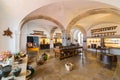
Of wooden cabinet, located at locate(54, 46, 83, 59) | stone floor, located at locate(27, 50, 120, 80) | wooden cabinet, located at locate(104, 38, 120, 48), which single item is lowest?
stone floor, located at locate(27, 50, 120, 80)

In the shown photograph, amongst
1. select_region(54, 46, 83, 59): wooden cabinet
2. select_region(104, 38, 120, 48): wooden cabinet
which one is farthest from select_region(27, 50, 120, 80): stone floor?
select_region(104, 38, 120, 48): wooden cabinet

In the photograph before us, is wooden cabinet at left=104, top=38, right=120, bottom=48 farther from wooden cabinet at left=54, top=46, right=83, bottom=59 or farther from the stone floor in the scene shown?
the stone floor

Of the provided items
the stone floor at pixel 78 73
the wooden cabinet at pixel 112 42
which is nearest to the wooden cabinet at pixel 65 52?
the stone floor at pixel 78 73

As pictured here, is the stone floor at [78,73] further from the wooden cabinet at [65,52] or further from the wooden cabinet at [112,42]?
the wooden cabinet at [112,42]

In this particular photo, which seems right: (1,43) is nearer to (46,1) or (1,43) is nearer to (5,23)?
(5,23)

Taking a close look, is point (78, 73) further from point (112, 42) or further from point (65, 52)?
point (112, 42)

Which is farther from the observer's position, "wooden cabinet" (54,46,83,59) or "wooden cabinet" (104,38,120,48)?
"wooden cabinet" (104,38,120,48)

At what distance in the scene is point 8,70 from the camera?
196 cm

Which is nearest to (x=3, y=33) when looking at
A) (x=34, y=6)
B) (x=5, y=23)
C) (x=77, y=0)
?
(x=5, y=23)

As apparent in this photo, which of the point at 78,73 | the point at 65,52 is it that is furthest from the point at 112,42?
the point at 78,73

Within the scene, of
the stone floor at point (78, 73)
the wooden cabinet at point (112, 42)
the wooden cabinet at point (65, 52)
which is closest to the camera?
the stone floor at point (78, 73)

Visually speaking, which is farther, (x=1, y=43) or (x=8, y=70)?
(x=1, y=43)

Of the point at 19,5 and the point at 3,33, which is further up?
the point at 19,5

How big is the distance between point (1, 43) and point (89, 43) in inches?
418
